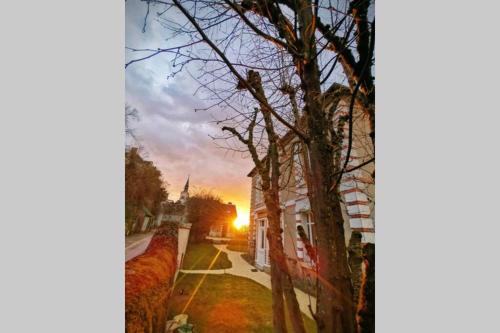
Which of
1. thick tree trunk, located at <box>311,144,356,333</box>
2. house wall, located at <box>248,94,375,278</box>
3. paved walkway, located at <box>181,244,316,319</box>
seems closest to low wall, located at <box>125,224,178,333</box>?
paved walkway, located at <box>181,244,316,319</box>

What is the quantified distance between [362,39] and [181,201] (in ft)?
4.47

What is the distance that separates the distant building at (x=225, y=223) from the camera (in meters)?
1.75

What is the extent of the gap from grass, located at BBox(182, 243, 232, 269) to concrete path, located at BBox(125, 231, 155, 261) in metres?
0.43

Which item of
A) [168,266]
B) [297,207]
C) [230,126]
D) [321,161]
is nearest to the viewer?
[321,161]

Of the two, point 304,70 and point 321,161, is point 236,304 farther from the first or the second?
point 304,70

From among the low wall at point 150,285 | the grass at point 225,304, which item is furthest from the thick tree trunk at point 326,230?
the low wall at point 150,285

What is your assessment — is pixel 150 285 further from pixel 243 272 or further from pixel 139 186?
pixel 243 272

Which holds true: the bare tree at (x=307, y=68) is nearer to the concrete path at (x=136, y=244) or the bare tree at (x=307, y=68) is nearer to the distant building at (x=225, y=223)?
the distant building at (x=225, y=223)

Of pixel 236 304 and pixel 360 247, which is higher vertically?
pixel 360 247

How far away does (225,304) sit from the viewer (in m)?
→ 1.45

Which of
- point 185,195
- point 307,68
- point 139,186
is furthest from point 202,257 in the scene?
point 307,68

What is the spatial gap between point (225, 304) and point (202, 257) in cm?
45

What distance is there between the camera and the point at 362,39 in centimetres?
74
